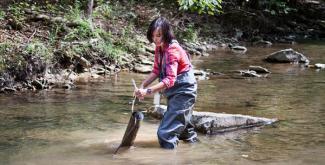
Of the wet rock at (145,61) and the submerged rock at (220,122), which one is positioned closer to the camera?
the submerged rock at (220,122)

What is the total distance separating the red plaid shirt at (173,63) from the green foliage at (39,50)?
4.04 meters

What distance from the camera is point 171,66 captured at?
501 centimetres

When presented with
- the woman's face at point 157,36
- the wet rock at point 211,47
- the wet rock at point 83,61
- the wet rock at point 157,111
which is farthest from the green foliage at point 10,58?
the wet rock at point 211,47

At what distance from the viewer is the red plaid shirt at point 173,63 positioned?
16.4ft

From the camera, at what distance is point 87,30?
35.8 ft

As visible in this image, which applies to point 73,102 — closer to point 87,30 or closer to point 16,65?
point 16,65

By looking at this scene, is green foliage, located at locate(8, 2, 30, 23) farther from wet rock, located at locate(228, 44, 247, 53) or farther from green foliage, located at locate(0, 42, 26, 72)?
wet rock, located at locate(228, 44, 247, 53)

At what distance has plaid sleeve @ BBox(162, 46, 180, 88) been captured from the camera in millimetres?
4969

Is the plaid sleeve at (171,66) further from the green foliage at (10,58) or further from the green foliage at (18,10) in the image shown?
the green foliage at (18,10)

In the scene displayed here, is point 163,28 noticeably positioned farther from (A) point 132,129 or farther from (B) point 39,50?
(B) point 39,50

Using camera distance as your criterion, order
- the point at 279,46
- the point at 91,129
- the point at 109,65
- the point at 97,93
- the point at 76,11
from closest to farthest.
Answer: the point at 91,129 → the point at 97,93 → the point at 109,65 → the point at 76,11 → the point at 279,46

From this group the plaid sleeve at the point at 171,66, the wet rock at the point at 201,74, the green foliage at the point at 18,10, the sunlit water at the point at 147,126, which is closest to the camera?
the plaid sleeve at the point at 171,66

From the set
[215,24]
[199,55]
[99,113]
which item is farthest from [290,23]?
[99,113]

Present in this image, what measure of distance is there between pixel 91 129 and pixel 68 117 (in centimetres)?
66
